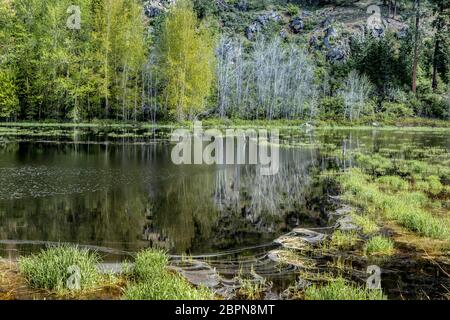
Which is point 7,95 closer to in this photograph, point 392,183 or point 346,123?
point 392,183

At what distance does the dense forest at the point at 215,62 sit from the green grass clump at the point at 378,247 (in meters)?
40.9

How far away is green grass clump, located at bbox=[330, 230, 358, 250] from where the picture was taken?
1103 cm

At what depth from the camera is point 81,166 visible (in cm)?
2198

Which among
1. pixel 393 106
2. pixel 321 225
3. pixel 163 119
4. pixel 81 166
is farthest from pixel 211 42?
pixel 321 225

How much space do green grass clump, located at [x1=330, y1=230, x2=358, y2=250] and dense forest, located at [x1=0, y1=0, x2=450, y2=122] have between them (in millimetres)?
39827

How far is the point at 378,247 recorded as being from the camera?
411 inches

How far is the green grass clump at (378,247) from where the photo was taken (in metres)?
10.4

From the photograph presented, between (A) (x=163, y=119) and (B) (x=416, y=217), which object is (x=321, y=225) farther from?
(A) (x=163, y=119)

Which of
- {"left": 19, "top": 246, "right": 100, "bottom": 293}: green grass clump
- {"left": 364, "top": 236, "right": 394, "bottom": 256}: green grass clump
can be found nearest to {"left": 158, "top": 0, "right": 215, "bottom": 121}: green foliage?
{"left": 364, "top": 236, "right": 394, "bottom": 256}: green grass clump

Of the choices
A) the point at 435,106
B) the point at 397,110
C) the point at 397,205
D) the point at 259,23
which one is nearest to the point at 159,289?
the point at 397,205

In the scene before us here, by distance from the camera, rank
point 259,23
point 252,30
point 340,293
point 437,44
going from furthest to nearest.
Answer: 1. point 259,23
2. point 252,30
3. point 437,44
4. point 340,293

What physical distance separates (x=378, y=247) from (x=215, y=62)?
51395 millimetres

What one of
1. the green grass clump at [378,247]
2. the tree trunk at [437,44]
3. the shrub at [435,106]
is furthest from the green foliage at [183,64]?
the tree trunk at [437,44]

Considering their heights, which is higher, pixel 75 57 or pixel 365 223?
pixel 75 57
